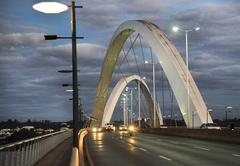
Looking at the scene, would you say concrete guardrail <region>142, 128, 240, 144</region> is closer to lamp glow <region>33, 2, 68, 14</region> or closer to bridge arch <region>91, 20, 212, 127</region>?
bridge arch <region>91, 20, 212, 127</region>

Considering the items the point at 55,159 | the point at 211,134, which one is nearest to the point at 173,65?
the point at 211,134

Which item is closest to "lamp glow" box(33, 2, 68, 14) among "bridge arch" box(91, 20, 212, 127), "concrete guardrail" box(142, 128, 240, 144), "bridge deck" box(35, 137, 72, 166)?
"bridge deck" box(35, 137, 72, 166)

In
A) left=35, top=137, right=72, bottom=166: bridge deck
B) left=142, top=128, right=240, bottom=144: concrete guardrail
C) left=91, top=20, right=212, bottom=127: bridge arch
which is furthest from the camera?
left=91, top=20, right=212, bottom=127: bridge arch

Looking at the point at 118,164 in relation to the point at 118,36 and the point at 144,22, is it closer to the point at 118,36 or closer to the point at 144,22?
the point at 144,22

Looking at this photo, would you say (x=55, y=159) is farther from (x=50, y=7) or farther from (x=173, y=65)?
(x=173, y=65)

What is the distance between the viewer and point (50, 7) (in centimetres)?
1523

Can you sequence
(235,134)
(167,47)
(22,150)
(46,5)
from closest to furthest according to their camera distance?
1. (46,5)
2. (22,150)
3. (235,134)
4. (167,47)

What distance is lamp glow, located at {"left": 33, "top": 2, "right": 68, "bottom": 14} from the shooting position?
15.0m

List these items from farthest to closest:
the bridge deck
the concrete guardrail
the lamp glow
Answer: the concrete guardrail < the bridge deck < the lamp glow

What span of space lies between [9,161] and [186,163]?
984 cm

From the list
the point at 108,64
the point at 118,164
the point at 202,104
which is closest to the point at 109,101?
the point at 108,64

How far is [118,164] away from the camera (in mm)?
21672

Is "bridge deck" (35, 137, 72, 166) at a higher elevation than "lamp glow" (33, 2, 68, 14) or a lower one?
lower

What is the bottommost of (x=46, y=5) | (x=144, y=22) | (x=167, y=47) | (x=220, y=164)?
(x=220, y=164)
